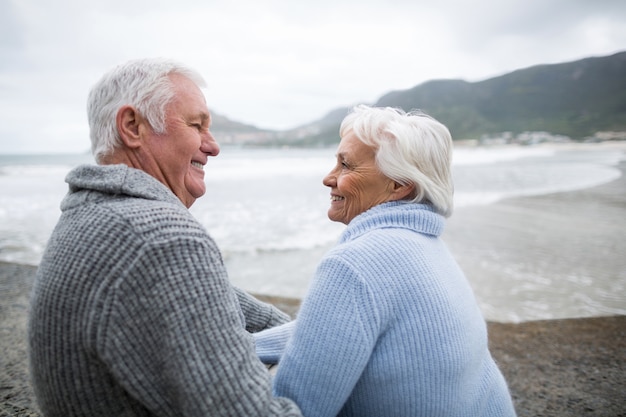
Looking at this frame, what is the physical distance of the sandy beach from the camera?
337 centimetres

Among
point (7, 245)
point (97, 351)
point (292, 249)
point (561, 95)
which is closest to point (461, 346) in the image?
point (97, 351)

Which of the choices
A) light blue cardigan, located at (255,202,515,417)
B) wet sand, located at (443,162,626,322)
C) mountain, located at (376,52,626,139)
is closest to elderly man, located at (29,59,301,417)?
light blue cardigan, located at (255,202,515,417)

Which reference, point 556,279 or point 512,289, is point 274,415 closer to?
point 512,289

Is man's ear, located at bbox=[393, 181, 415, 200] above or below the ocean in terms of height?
above

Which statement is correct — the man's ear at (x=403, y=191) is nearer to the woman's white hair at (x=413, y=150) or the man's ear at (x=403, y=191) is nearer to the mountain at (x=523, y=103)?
the woman's white hair at (x=413, y=150)

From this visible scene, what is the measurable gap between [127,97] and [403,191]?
1.14 meters

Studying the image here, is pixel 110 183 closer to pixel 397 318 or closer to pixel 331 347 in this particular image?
pixel 331 347

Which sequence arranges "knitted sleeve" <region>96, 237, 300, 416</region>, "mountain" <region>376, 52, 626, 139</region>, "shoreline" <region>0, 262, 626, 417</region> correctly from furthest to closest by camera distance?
"mountain" <region>376, 52, 626, 139</region>, "shoreline" <region>0, 262, 626, 417</region>, "knitted sleeve" <region>96, 237, 300, 416</region>

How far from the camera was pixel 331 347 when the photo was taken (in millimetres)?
1302

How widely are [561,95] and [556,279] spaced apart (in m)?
140

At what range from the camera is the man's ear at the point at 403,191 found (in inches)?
68.1

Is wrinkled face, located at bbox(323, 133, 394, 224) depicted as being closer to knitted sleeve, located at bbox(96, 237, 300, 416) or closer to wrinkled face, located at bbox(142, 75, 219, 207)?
wrinkled face, located at bbox(142, 75, 219, 207)

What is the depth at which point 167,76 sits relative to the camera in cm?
153

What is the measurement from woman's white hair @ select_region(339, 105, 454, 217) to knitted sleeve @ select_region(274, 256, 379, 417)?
0.55 meters
